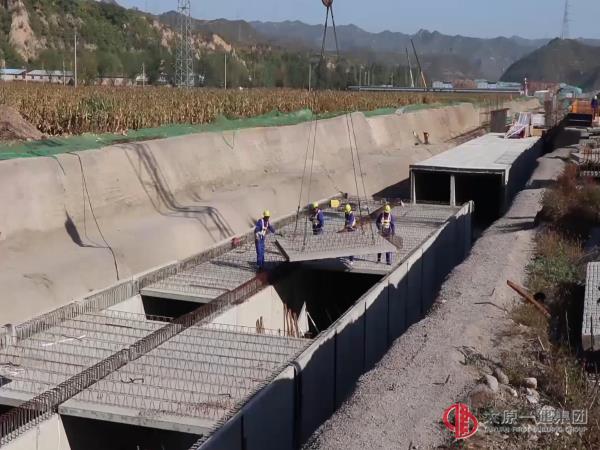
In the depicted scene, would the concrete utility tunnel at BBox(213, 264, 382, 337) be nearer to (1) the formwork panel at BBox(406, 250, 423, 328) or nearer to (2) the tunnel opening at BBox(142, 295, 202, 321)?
(1) the formwork panel at BBox(406, 250, 423, 328)

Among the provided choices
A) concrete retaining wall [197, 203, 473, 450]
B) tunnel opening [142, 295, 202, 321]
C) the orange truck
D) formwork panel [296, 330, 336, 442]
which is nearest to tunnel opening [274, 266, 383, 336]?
concrete retaining wall [197, 203, 473, 450]

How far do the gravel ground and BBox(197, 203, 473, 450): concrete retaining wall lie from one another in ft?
3.79

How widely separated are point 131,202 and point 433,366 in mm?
13556

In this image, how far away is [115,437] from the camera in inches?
406

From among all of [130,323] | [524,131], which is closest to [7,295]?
[130,323]

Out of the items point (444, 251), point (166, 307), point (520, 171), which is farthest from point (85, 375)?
point (520, 171)

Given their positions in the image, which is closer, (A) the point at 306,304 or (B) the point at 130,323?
(B) the point at 130,323

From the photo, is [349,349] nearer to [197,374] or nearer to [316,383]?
[316,383]

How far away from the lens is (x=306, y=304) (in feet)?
56.0

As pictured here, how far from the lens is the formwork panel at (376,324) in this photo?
1305 cm

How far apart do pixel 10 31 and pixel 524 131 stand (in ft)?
207

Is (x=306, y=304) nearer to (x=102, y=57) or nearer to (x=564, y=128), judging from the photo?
(x=564, y=128)

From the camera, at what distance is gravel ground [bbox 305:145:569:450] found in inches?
290

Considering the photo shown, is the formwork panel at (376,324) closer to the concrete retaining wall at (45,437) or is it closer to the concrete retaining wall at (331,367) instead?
the concrete retaining wall at (331,367)
